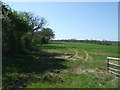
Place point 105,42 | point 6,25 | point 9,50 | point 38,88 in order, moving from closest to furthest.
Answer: point 38,88 → point 6,25 → point 9,50 → point 105,42

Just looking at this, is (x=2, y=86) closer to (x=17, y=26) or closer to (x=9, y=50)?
(x=9, y=50)

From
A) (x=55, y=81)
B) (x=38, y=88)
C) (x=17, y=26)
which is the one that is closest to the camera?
(x=38, y=88)

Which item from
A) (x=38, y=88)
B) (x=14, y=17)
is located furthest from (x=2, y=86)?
(x=14, y=17)

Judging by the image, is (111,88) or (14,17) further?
(14,17)

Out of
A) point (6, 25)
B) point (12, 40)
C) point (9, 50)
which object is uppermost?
point (6, 25)

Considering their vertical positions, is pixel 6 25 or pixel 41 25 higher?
pixel 41 25

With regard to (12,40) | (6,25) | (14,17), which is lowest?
(12,40)

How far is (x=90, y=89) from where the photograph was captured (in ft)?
17.4

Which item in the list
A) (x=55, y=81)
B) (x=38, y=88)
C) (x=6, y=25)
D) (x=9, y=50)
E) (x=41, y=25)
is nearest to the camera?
(x=38, y=88)

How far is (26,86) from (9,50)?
11.3 m

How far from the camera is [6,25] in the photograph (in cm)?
1297

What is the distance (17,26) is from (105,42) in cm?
6628

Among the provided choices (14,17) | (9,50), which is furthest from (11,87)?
(14,17)

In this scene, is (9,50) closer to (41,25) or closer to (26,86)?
(26,86)
